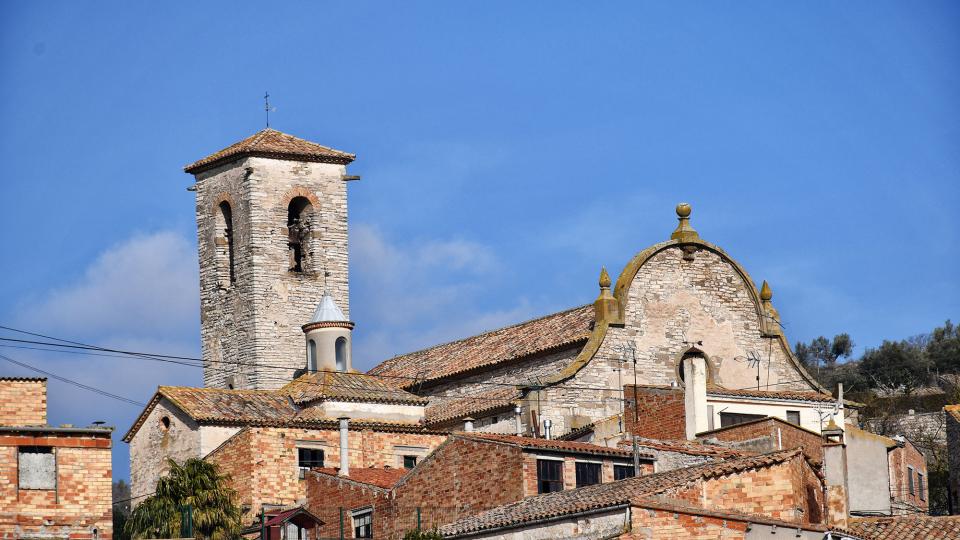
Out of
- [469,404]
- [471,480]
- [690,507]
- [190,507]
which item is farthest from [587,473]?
[469,404]

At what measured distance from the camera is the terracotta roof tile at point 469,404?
56406 mm

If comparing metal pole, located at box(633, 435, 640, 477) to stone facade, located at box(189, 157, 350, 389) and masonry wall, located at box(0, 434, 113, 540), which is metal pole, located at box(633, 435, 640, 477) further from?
stone facade, located at box(189, 157, 350, 389)

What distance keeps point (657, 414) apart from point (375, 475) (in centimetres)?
722

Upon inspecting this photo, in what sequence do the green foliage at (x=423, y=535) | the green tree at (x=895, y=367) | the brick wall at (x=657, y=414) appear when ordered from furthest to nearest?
the green tree at (x=895, y=367)
the brick wall at (x=657, y=414)
the green foliage at (x=423, y=535)

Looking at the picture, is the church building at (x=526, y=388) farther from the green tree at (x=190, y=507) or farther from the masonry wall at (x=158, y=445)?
the green tree at (x=190, y=507)

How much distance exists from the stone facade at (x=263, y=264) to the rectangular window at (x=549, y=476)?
23712mm

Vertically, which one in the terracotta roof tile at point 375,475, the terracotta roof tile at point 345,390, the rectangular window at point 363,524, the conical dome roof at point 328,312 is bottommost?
the rectangular window at point 363,524

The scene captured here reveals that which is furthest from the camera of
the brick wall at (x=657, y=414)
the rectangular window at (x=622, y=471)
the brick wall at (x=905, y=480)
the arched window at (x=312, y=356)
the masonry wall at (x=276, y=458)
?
the arched window at (x=312, y=356)

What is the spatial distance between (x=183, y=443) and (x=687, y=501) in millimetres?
20641

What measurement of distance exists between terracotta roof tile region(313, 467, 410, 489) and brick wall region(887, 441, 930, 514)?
12125 millimetres

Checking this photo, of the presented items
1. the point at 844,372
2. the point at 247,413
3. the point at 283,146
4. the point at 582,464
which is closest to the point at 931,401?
the point at 844,372

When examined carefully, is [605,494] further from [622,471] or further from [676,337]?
[676,337]

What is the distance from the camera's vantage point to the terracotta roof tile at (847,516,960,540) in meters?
38.8

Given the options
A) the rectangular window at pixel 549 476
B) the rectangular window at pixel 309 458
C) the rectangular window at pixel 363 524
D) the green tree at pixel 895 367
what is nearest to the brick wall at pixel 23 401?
the rectangular window at pixel 363 524
